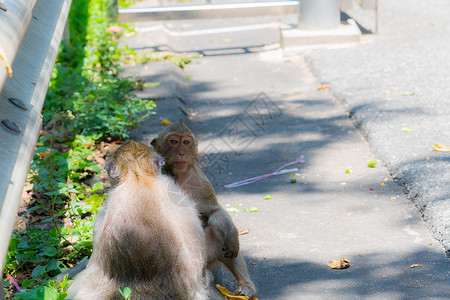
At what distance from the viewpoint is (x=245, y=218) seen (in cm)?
512

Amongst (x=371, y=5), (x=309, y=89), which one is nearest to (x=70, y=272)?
(x=309, y=89)

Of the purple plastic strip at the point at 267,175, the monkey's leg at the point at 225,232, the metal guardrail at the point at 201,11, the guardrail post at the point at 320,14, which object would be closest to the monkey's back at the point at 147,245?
the monkey's leg at the point at 225,232

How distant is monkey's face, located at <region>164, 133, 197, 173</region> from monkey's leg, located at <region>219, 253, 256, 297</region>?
62 cm

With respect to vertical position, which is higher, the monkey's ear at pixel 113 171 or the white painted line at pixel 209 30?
the monkey's ear at pixel 113 171

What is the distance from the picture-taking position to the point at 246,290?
12.9 ft

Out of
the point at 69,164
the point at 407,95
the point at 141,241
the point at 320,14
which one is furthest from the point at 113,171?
the point at 320,14

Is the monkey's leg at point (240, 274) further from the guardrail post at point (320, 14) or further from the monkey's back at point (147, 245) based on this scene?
the guardrail post at point (320, 14)

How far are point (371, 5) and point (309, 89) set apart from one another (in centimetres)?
281

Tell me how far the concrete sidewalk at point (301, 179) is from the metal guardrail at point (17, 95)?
1.76 m

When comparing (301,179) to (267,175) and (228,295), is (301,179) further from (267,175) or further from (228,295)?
(228,295)

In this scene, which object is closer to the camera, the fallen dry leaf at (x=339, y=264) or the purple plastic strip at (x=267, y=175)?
the fallen dry leaf at (x=339, y=264)

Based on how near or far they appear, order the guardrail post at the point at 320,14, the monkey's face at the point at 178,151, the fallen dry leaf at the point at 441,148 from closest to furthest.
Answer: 1. the monkey's face at the point at 178,151
2. the fallen dry leaf at the point at 441,148
3. the guardrail post at the point at 320,14

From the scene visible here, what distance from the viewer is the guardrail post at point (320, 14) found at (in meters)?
9.85

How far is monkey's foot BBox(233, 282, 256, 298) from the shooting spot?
12.9 feet
